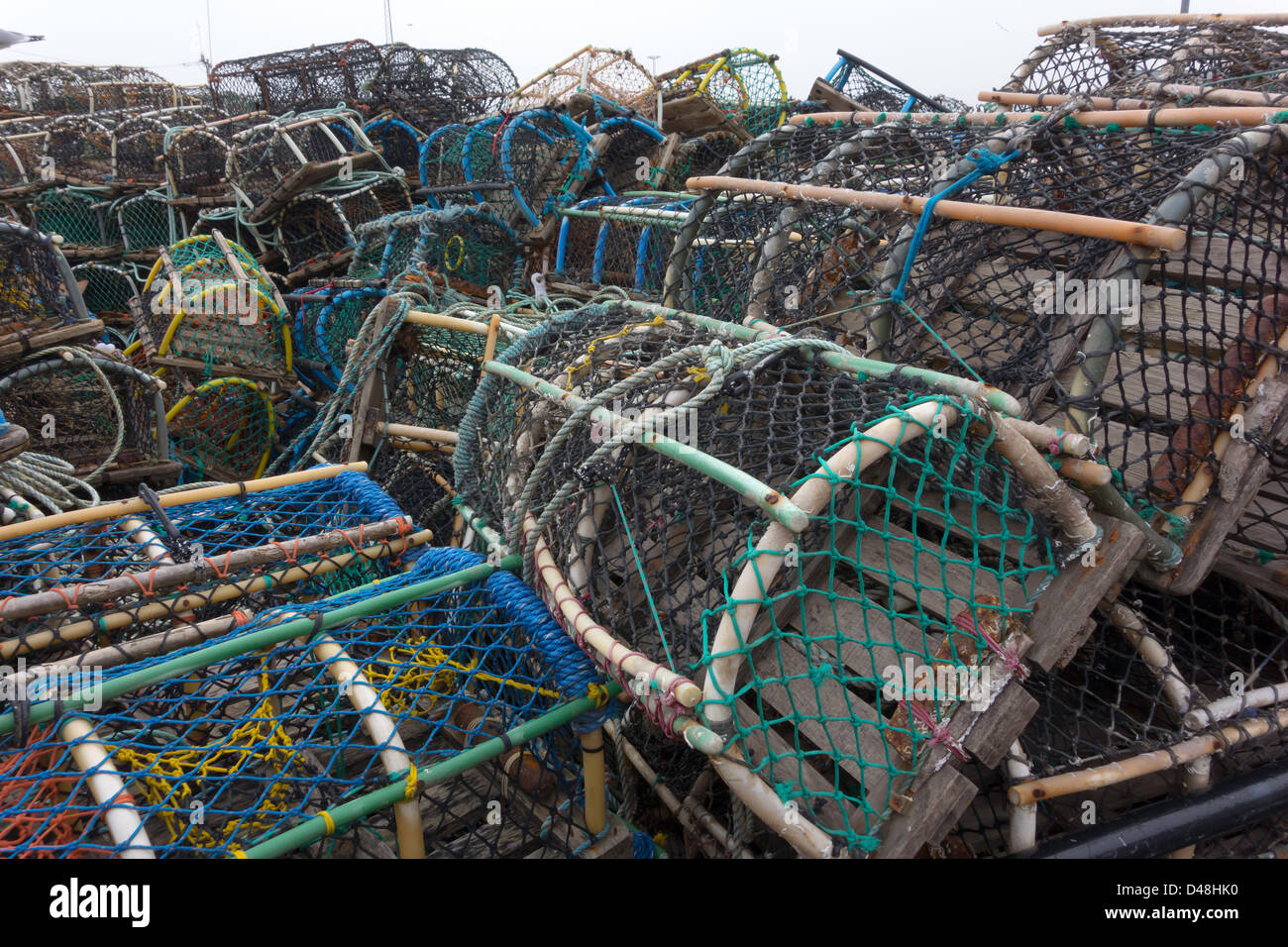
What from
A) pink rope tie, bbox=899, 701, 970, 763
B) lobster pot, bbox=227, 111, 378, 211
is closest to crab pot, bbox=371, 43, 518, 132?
lobster pot, bbox=227, 111, 378, 211

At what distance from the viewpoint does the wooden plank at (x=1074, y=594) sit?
1729mm

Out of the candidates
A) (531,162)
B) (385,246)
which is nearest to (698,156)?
(531,162)

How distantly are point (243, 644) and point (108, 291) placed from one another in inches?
265

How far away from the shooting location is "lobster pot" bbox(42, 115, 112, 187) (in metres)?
7.76

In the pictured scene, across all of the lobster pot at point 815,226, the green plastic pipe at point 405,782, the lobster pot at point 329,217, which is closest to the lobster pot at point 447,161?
the lobster pot at point 329,217

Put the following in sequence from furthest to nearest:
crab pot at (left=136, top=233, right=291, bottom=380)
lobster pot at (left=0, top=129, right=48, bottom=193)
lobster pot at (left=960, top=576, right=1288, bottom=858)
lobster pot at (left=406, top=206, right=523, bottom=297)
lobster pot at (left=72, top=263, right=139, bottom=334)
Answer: lobster pot at (left=0, top=129, right=48, bottom=193) < lobster pot at (left=72, top=263, right=139, bottom=334) < lobster pot at (left=406, top=206, right=523, bottom=297) < crab pot at (left=136, top=233, right=291, bottom=380) < lobster pot at (left=960, top=576, right=1288, bottom=858)

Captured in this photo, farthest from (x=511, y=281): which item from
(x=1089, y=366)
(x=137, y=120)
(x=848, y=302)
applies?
(x=137, y=120)

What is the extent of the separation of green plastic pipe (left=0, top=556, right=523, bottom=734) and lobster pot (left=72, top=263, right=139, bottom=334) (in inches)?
240

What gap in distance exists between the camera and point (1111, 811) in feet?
7.36

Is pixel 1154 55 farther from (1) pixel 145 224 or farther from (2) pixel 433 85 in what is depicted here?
(1) pixel 145 224

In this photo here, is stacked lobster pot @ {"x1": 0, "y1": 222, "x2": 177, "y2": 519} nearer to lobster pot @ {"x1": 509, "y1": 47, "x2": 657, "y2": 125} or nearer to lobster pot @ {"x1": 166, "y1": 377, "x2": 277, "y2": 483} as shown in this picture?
lobster pot @ {"x1": 166, "y1": 377, "x2": 277, "y2": 483}

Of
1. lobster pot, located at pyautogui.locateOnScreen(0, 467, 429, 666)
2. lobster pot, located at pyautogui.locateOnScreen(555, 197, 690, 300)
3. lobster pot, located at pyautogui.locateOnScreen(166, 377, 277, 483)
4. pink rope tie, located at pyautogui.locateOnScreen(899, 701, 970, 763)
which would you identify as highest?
lobster pot, located at pyautogui.locateOnScreen(555, 197, 690, 300)

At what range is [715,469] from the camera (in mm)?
1648
